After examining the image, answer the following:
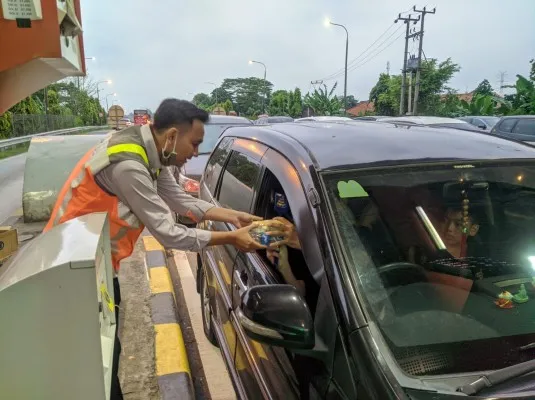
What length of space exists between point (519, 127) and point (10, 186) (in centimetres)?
1298

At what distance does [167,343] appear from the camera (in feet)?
11.3

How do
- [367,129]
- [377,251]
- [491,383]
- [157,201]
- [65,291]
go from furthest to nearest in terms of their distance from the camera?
[367,129]
[157,201]
[377,251]
[65,291]
[491,383]

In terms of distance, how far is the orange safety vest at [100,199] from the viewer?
90.7 inches

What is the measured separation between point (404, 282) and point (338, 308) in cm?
36

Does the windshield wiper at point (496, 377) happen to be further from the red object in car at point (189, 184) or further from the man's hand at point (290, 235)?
the red object in car at point (189, 184)

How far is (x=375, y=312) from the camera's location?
4.93 ft

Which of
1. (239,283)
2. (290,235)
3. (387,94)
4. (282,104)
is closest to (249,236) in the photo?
(290,235)

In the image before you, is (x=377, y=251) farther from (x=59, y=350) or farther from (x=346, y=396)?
(x=59, y=350)

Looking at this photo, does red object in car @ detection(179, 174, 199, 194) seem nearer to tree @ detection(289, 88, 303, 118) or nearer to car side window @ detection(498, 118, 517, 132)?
car side window @ detection(498, 118, 517, 132)

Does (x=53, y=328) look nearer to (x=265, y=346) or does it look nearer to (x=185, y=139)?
(x=265, y=346)

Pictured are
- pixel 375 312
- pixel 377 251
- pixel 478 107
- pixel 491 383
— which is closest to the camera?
pixel 491 383

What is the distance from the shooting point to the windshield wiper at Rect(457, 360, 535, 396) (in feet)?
4.10

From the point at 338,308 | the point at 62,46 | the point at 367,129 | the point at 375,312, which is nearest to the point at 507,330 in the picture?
the point at 375,312

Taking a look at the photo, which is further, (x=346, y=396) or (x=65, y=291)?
(x=65, y=291)
